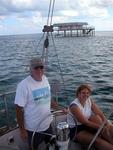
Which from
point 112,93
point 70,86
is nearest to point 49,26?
point 112,93

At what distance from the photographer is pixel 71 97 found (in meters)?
14.4

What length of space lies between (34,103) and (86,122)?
0.97 m

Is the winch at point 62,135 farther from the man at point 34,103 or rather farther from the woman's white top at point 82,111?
the woman's white top at point 82,111

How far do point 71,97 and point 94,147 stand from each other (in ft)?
31.3

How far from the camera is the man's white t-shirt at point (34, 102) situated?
14.3ft

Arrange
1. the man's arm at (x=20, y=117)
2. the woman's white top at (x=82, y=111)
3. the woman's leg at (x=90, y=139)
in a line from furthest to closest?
the woman's white top at (x=82, y=111)
the woman's leg at (x=90, y=139)
the man's arm at (x=20, y=117)

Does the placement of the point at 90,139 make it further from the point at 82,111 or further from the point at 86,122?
the point at 82,111

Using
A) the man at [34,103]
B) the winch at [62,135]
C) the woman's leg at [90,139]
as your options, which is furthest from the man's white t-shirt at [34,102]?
the woman's leg at [90,139]

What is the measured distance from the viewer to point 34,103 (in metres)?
4.43

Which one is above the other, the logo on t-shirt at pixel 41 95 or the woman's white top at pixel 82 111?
the logo on t-shirt at pixel 41 95

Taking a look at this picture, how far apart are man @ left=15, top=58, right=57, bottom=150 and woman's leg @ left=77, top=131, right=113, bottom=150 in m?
0.60

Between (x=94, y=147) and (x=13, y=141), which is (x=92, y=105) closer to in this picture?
(x=94, y=147)

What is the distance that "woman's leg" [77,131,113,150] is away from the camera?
4691mm

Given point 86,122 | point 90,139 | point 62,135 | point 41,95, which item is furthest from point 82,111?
point 62,135
